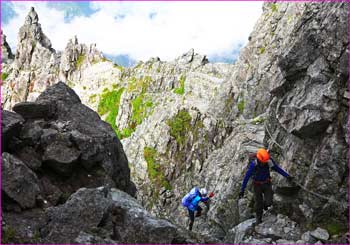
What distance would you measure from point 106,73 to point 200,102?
43.7m

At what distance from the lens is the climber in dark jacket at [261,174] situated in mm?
18047

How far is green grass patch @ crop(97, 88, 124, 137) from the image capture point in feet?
313

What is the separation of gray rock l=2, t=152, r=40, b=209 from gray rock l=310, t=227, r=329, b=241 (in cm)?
1279

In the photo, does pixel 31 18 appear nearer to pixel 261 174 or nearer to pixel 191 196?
pixel 191 196

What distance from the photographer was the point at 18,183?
1564 cm

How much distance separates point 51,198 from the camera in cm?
1764

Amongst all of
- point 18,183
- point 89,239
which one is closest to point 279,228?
point 89,239

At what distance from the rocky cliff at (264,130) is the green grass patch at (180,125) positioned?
0.53 feet

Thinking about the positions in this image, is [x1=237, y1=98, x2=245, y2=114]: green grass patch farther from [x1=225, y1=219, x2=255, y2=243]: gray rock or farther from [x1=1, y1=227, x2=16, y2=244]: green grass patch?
[x1=1, y1=227, x2=16, y2=244]: green grass patch

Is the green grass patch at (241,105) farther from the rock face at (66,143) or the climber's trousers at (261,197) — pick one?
the climber's trousers at (261,197)

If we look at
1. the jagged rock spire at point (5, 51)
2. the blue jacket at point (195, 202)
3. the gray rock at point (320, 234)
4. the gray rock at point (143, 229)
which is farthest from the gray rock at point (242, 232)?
the jagged rock spire at point (5, 51)

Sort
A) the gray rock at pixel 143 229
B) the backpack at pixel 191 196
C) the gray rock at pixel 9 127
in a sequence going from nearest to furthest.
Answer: the gray rock at pixel 143 229 < the gray rock at pixel 9 127 < the backpack at pixel 191 196

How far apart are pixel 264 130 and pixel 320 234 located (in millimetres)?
15622

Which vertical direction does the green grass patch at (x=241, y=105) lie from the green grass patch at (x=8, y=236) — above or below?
above
